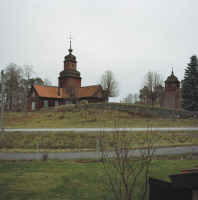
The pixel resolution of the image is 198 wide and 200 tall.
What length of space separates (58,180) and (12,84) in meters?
52.1

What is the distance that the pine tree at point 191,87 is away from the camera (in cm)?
3417

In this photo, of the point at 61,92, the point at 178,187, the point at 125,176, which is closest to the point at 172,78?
the point at 61,92

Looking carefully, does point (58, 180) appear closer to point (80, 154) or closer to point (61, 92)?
point (80, 154)

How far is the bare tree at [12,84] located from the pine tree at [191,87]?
40.4 meters

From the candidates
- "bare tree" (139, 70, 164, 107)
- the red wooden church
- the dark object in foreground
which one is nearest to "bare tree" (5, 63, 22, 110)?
the red wooden church

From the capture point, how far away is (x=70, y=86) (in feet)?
162

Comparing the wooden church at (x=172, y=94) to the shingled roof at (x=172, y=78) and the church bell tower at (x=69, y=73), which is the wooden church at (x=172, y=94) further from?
the church bell tower at (x=69, y=73)

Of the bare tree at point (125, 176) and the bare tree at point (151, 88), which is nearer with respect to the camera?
the bare tree at point (125, 176)

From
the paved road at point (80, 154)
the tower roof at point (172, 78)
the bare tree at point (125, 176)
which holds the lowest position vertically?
the paved road at point (80, 154)

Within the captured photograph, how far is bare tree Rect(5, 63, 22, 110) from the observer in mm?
51744

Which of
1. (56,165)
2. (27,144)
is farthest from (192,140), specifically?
(27,144)

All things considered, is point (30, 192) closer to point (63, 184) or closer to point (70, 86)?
point (63, 184)

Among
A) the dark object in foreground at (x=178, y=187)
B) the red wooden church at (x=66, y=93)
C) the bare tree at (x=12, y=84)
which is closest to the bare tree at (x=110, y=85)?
the red wooden church at (x=66, y=93)

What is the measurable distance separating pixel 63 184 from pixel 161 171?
3.86 m
